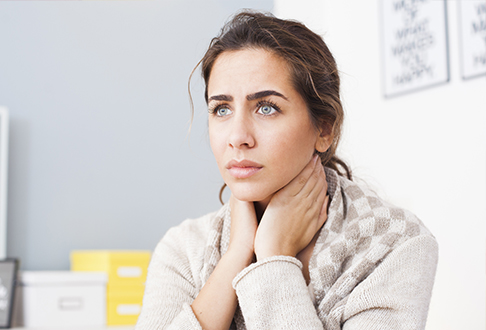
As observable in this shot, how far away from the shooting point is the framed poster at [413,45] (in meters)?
1.61

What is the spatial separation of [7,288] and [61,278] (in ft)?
0.53

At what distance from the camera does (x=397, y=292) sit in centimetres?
90

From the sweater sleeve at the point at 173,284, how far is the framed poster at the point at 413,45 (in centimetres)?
97

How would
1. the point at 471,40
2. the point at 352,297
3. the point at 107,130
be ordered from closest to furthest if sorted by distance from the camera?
the point at 352,297 → the point at 471,40 → the point at 107,130

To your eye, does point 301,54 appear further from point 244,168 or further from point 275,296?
point 275,296

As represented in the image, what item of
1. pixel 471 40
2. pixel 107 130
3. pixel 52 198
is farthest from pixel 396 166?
pixel 52 198

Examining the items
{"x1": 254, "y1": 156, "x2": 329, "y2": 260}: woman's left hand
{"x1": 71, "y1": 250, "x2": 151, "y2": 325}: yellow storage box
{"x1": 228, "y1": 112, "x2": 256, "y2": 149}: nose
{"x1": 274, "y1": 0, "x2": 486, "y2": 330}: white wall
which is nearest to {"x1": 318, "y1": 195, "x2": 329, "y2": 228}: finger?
{"x1": 254, "y1": 156, "x2": 329, "y2": 260}: woman's left hand

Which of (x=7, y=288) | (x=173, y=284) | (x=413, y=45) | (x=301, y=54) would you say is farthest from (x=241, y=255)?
(x=413, y=45)

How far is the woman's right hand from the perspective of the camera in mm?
1027

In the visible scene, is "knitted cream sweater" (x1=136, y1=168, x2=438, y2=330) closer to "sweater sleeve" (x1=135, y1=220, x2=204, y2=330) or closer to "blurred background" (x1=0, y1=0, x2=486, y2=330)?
"sweater sleeve" (x1=135, y1=220, x2=204, y2=330)

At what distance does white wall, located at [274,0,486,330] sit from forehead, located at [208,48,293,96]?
0.64 meters

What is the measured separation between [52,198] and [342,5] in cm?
140

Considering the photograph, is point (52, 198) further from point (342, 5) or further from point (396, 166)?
point (342, 5)

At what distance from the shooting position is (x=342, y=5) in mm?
→ 2141
